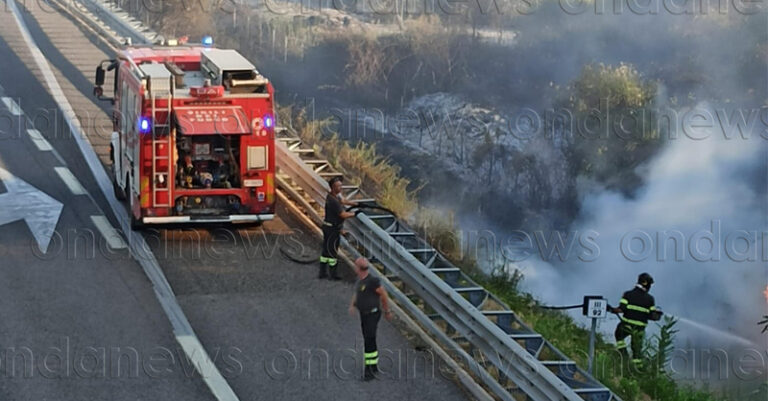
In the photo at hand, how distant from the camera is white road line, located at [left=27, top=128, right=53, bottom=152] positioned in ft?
69.9

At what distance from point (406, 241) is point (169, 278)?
3.22 m

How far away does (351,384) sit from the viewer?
495 inches

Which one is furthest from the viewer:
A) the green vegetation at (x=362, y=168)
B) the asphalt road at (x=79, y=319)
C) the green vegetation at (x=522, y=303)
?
the green vegetation at (x=362, y=168)

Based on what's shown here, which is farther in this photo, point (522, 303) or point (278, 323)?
point (522, 303)

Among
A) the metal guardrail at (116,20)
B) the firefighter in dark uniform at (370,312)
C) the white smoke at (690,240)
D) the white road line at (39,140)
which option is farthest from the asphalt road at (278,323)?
the metal guardrail at (116,20)

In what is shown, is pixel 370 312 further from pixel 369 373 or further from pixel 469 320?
pixel 469 320

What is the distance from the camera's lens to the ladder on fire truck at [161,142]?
16.2m

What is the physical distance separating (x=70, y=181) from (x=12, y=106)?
5.48 m

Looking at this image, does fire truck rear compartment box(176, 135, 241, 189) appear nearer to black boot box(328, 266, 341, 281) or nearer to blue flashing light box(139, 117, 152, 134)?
blue flashing light box(139, 117, 152, 134)

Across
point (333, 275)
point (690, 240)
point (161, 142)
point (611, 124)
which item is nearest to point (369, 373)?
point (333, 275)

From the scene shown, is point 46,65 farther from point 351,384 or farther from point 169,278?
point 351,384

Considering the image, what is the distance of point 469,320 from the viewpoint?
1273cm

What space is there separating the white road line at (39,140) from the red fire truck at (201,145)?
14.8 ft

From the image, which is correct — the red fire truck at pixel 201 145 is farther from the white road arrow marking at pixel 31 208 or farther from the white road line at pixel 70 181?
the white road line at pixel 70 181
